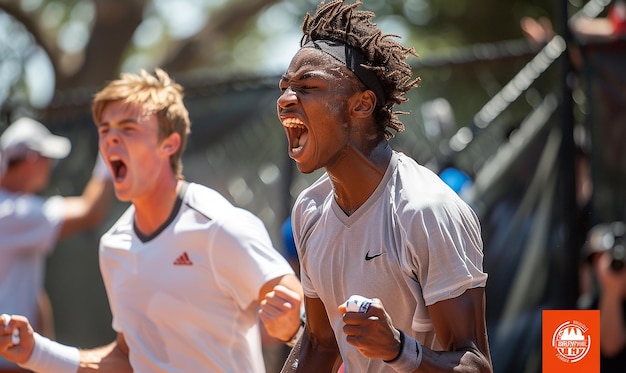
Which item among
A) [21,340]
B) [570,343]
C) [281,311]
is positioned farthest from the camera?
[21,340]

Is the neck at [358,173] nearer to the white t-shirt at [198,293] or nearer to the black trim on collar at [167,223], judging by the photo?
the white t-shirt at [198,293]

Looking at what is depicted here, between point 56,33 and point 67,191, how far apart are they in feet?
31.1

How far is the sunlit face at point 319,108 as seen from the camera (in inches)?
129

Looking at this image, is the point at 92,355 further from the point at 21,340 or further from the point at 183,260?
the point at 183,260

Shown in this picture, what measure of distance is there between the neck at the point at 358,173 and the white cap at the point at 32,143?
161 inches

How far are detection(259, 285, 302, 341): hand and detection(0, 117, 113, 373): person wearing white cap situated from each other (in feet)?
9.85

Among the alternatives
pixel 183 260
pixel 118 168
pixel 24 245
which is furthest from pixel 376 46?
pixel 24 245

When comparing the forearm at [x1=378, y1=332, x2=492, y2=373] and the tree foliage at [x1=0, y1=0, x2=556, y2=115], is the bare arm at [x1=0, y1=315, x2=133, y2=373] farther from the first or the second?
the tree foliage at [x1=0, y1=0, x2=556, y2=115]

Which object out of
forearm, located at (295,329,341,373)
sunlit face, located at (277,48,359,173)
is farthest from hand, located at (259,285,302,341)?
sunlit face, located at (277,48,359,173)

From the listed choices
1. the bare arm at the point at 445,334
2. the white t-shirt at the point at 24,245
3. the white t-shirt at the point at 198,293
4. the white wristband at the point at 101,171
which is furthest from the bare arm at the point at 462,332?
the white t-shirt at the point at 24,245

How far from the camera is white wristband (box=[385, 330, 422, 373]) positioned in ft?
9.43

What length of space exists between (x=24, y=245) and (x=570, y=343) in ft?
13.7

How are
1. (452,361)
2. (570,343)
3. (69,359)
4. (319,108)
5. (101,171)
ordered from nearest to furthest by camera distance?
1. (452,361)
2. (319,108)
3. (570,343)
4. (69,359)
5. (101,171)

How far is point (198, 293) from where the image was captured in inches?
180
